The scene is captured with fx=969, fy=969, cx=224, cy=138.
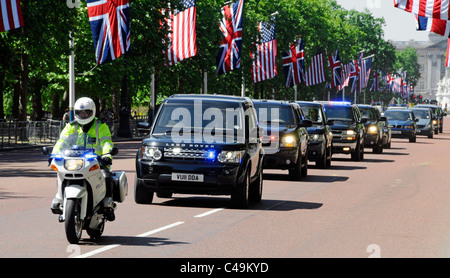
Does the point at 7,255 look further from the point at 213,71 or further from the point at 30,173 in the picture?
the point at 213,71

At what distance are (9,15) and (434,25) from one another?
14442 millimetres

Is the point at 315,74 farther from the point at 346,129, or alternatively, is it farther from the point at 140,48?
the point at 346,129

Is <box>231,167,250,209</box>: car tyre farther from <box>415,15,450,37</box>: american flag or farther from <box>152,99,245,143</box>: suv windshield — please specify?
<box>415,15,450,37</box>: american flag

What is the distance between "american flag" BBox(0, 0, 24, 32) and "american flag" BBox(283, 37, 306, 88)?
124ft

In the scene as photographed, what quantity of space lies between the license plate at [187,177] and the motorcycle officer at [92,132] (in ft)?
12.8

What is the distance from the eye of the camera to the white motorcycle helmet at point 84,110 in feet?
35.0

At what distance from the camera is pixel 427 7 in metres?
31.0

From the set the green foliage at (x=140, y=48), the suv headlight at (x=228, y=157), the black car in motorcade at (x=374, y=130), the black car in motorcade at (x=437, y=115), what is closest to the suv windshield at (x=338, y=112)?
the black car in motorcade at (x=374, y=130)

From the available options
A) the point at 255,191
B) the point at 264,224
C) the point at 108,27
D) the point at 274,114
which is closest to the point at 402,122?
the point at 108,27

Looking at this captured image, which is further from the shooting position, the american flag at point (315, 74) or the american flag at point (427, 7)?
the american flag at point (315, 74)

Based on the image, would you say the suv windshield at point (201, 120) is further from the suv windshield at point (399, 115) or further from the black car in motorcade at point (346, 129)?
the suv windshield at point (399, 115)

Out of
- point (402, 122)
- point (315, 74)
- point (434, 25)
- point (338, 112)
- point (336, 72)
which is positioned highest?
point (434, 25)
